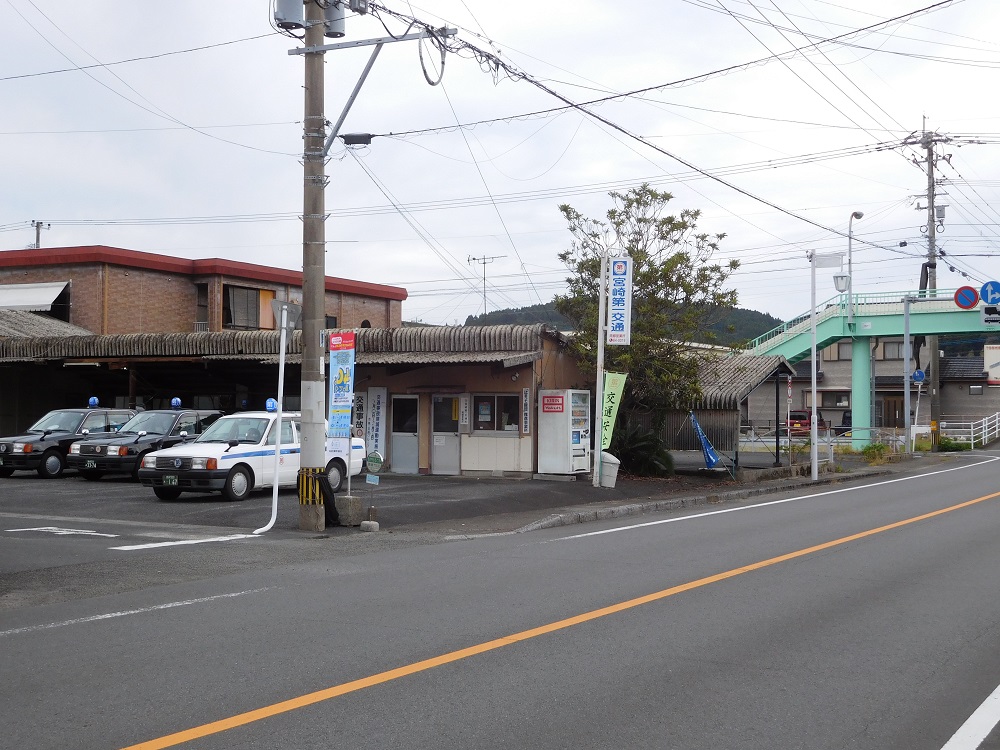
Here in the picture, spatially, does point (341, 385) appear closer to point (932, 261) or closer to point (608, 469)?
point (608, 469)

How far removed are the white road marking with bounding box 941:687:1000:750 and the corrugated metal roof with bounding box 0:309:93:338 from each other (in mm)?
31200

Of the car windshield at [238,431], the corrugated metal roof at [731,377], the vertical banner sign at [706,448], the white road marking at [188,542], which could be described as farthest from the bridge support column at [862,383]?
the white road marking at [188,542]

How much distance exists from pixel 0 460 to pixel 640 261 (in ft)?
52.1

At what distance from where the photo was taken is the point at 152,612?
8.33 metres

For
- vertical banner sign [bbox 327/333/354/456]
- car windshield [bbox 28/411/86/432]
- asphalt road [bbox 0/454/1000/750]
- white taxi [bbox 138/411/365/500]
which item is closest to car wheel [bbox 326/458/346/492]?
white taxi [bbox 138/411/365/500]

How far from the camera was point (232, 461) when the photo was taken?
17.6 meters

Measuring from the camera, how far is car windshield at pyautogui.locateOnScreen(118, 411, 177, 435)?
918 inches

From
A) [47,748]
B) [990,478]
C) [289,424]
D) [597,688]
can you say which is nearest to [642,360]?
[289,424]

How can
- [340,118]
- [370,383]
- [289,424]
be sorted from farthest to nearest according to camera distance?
[370,383] → [289,424] → [340,118]

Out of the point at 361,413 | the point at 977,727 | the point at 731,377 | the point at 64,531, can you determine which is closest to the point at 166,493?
the point at 64,531

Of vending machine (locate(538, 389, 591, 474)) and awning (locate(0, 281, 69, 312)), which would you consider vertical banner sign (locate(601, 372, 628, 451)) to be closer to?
vending machine (locate(538, 389, 591, 474))

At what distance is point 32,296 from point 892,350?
46128 mm

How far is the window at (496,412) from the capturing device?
75.9 feet

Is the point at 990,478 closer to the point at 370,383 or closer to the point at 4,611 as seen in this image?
the point at 370,383
